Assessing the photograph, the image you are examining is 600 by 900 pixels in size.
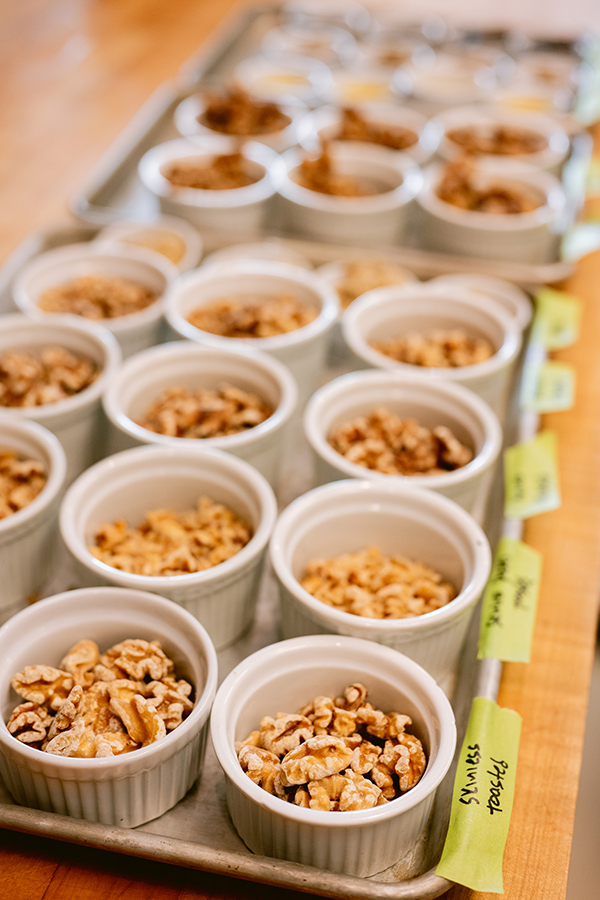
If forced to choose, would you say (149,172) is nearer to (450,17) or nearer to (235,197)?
(235,197)

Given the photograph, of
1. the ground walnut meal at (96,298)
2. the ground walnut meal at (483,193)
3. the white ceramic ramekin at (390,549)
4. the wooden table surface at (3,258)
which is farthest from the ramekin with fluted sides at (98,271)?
the ground walnut meal at (483,193)

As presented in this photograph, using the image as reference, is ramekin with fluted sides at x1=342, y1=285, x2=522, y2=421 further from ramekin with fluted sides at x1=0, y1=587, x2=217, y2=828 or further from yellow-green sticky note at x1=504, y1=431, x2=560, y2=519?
ramekin with fluted sides at x1=0, y1=587, x2=217, y2=828

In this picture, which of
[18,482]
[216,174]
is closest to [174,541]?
[18,482]

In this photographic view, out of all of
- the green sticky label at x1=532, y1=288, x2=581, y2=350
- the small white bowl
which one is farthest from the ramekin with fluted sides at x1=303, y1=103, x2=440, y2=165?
the green sticky label at x1=532, y1=288, x2=581, y2=350

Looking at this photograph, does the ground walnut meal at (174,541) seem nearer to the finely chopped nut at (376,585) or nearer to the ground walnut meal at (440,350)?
the finely chopped nut at (376,585)

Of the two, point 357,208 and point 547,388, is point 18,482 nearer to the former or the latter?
point 547,388

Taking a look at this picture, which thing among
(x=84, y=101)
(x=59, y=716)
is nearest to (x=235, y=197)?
(x=84, y=101)
